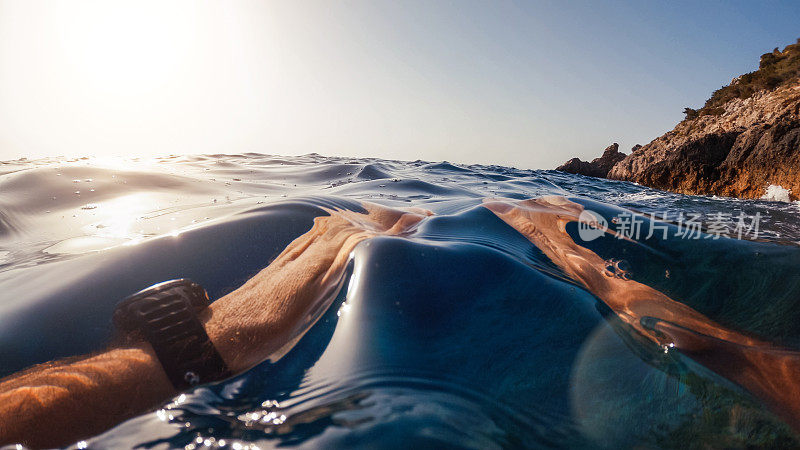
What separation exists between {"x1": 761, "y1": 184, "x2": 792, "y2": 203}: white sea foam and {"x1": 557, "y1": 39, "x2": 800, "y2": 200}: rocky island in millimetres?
45

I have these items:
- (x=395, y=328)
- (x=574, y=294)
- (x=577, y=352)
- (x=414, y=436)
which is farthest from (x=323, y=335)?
(x=574, y=294)

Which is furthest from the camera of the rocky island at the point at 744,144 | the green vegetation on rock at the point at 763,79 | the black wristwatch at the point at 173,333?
the green vegetation on rock at the point at 763,79

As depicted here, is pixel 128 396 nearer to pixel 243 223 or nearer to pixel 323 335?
pixel 323 335

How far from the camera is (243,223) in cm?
213

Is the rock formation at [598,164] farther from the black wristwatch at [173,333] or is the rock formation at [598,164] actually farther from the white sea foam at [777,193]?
the black wristwatch at [173,333]

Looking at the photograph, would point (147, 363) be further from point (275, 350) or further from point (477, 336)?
point (477, 336)

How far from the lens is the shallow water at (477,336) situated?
0.87 metres

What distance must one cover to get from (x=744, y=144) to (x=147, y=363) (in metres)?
10.6

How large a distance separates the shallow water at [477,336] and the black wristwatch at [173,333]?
0.08 metres

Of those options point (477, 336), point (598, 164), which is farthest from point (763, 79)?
point (477, 336)

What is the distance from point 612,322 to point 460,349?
0.63 meters

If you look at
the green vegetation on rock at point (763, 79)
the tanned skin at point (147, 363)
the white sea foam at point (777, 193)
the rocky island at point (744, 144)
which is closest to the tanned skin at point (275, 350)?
the tanned skin at point (147, 363)

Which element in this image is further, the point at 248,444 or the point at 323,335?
the point at 323,335

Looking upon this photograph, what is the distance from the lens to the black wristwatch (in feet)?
3.48
